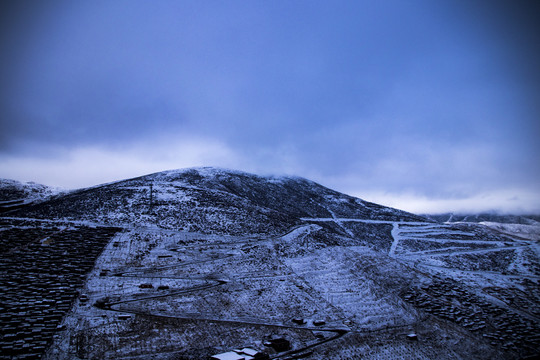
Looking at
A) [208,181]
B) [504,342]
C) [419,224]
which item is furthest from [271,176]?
[504,342]

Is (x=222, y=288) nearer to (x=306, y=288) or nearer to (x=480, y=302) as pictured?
(x=306, y=288)

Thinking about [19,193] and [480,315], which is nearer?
[480,315]

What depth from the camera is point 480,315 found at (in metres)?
24.0

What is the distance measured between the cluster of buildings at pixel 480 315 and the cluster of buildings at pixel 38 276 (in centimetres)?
2869

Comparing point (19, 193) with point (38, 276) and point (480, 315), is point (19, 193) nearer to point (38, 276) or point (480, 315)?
point (38, 276)

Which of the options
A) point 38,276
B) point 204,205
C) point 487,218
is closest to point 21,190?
point 204,205

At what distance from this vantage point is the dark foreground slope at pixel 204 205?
4316 centimetres

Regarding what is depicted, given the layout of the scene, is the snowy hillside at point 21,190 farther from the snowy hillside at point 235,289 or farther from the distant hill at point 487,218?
the distant hill at point 487,218

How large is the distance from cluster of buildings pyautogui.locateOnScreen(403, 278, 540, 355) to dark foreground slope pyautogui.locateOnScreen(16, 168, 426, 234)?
903 inches

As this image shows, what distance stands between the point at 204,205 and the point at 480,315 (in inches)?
1633

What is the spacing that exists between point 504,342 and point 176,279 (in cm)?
2633

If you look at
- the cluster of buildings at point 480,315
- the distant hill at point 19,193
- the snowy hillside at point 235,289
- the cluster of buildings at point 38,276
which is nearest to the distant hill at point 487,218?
the snowy hillside at point 235,289

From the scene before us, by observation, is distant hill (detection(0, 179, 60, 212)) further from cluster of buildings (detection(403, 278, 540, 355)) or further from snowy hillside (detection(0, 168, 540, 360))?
cluster of buildings (detection(403, 278, 540, 355))

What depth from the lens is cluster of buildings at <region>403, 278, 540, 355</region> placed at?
20125 millimetres
